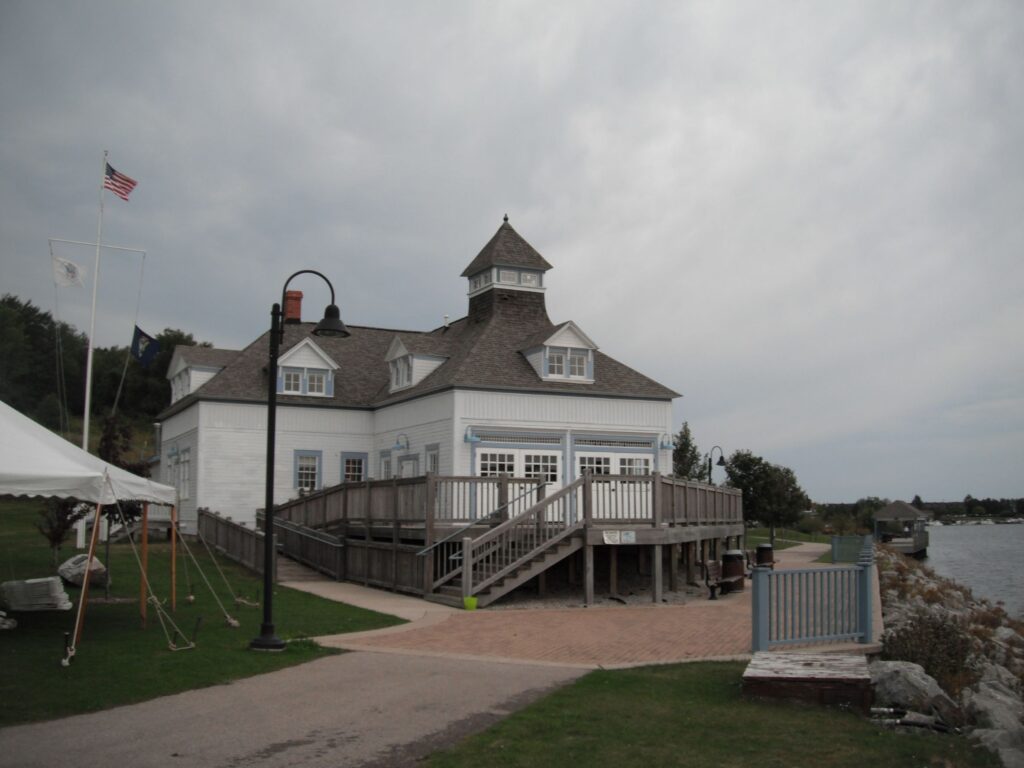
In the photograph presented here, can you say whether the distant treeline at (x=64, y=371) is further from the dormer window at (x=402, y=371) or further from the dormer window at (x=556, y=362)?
the dormer window at (x=556, y=362)

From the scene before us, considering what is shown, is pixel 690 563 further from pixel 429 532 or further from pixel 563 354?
pixel 563 354

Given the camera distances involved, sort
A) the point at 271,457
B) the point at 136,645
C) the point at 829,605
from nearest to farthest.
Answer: the point at 829,605 < the point at 136,645 < the point at 271,457

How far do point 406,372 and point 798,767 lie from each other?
27.0m

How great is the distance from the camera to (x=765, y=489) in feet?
179

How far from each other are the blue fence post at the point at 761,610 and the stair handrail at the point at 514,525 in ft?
26.0

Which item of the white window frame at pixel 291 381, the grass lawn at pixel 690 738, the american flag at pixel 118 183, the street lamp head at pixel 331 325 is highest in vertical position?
the american flag at pixel 118 183

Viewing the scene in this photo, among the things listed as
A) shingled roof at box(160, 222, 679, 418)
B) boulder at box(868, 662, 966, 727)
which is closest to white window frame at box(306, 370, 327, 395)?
shingled roof at box(160, 222, 679, 418)

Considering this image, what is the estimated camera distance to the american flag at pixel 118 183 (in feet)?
104

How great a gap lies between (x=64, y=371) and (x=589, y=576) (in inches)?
2542

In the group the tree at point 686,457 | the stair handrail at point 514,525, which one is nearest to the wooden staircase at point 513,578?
the stair handrail at point 514,525

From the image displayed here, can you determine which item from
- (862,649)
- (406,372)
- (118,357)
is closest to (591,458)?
(406,372)

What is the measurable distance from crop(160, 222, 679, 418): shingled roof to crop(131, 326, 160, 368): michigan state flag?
6.28ft

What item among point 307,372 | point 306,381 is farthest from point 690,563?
point 307,372

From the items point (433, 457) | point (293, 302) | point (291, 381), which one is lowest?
point (433, 457)
